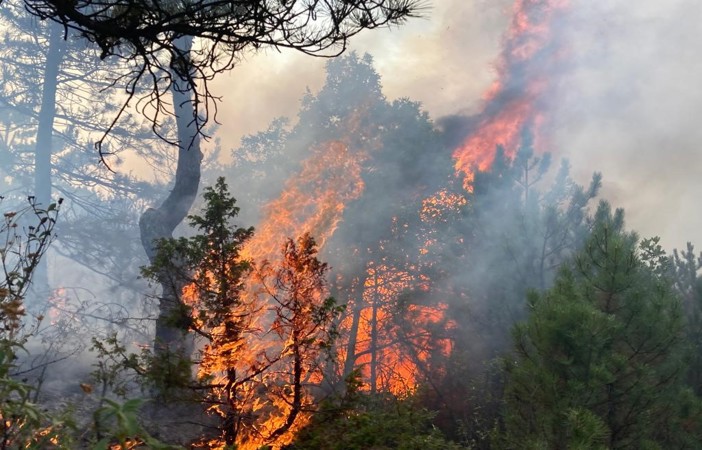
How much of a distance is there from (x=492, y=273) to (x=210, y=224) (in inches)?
342

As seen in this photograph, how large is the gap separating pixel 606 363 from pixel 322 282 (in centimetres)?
331

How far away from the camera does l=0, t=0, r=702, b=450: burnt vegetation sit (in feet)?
14.3

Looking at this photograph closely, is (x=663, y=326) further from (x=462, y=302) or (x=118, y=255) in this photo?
(x=118, y=255)

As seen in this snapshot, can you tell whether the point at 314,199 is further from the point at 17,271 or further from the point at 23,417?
the point at 23,417

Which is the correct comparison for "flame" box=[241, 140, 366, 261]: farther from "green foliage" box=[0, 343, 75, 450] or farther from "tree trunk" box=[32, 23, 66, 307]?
"green foliage" box=[0, 343, 75, 450]

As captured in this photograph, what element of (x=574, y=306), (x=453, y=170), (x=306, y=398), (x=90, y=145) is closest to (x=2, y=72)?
(x=90, y=145)

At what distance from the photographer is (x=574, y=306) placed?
609 cm

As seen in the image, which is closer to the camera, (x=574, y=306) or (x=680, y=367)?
(x=574, y=306)

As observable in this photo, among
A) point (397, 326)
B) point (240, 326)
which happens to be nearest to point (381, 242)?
point (397, 326)

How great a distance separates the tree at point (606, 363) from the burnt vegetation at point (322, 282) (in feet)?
0.09

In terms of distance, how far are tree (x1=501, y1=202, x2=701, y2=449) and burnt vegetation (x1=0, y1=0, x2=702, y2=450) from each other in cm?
3

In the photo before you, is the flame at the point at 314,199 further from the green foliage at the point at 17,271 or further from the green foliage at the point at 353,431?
the green foliage at the point at 17,271

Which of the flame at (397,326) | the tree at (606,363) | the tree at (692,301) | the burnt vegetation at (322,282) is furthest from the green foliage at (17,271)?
the flame at (397,326)

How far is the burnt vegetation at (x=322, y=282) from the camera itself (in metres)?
4.35
